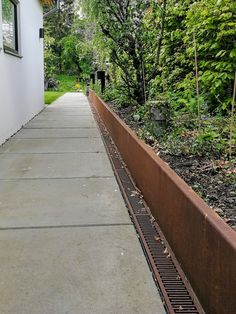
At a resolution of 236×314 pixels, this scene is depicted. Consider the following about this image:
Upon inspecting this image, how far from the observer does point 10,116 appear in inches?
270

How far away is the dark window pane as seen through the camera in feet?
21.8

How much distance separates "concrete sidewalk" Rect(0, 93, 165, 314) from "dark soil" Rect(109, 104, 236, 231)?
568mm

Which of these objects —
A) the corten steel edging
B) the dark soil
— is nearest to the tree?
the dark soil

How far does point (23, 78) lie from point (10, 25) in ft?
4.06

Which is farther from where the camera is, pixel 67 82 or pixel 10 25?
pixel 67 82

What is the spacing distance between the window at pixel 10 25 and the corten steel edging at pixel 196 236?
4.52 meters

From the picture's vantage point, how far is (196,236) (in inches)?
78.2

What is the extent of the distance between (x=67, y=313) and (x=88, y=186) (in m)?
2.15

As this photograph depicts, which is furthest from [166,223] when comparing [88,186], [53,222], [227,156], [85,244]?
[88,186]

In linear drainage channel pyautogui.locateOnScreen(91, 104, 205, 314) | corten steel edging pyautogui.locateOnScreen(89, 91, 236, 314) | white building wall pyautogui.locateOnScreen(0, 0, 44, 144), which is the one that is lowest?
linear drainage channel pyautogui.locateOnScreen(91, 104, 205, 314)

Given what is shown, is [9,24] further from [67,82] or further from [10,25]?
[67,82]

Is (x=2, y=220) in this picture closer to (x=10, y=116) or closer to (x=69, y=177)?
(x=69, y=177)

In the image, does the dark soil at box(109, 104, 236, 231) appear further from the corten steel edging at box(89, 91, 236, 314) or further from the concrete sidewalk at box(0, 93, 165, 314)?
the concrete sidewalk at box(0, 93, 165, 314)

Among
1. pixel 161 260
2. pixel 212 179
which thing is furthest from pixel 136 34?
pixel 161 260
